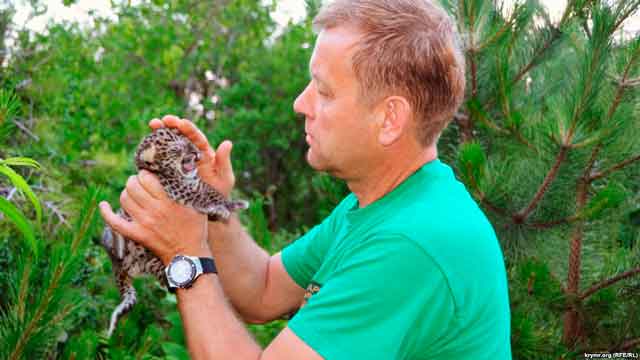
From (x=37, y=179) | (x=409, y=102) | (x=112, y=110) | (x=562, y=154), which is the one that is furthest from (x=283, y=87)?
(x=409, y=102)

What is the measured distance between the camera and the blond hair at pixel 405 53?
2484 millimetres

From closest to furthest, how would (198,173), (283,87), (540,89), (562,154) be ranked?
(198,173) < (562,154) < (540,89) < (283,87)

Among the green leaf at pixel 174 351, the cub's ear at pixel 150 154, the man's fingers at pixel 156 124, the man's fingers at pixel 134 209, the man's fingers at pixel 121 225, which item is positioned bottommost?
the green leaf at pixel 174 351

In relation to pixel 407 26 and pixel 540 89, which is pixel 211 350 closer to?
pixel 407 26

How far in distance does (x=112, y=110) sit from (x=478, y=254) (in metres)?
5.70

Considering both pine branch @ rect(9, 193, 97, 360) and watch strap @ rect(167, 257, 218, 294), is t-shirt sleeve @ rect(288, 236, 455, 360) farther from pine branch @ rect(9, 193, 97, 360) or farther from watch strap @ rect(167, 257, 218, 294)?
pine branch @ rect(9, 193, 97, 360)

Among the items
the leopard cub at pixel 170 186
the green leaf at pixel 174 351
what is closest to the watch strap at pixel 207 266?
the leopard cub at pixel 170 186

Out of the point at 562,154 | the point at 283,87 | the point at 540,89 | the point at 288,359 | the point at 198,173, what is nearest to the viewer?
the point at 288,359

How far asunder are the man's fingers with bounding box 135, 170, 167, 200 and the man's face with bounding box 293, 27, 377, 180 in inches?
22.5

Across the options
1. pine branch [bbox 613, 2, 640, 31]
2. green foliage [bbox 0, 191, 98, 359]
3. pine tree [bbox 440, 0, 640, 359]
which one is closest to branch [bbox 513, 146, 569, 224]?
pine tree [bbox 440, 0, 640, 359]

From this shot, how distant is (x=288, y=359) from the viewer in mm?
2223

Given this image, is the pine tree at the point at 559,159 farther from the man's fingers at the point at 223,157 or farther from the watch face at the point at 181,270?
the watch face at the point at 181,270

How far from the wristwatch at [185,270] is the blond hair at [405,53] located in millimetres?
759

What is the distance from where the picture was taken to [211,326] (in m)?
2.44
